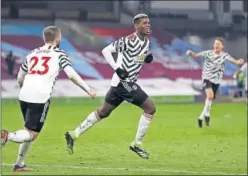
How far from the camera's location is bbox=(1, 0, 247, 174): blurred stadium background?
41.9 metres

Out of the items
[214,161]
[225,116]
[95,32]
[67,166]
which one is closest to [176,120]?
[225,116]

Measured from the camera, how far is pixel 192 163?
13367 millimetres

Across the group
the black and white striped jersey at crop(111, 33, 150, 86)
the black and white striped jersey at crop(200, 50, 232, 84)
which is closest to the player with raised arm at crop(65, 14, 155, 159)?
the black and white striped jersey at crop(111, 33, 150, 86)

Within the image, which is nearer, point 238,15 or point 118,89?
point 118,89

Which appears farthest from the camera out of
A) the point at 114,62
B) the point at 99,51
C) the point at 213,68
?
the point at 99,51

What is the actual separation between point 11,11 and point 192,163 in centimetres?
3331

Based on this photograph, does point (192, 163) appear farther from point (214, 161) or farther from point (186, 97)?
point (186, 97)

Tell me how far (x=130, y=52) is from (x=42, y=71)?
2632 millimetres

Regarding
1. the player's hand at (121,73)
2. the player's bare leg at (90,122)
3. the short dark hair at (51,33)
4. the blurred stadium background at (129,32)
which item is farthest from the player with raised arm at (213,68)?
the blurred stadium background at (129,32)

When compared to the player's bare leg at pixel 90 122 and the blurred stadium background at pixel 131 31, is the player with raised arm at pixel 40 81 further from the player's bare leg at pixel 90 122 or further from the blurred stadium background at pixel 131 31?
the blurred stadium background at pixel 131 31

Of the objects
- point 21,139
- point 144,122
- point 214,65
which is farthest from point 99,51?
point 21,139

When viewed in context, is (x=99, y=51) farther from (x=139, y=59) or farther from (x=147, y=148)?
(x=139, y=59)

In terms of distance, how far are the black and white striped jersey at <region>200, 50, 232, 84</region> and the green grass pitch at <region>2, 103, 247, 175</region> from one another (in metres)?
1.52

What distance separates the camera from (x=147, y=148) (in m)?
16.0
